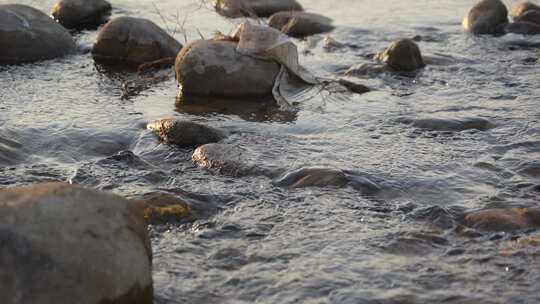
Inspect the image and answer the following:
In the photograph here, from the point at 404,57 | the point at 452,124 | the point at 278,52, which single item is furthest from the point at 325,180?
the point at 404,57

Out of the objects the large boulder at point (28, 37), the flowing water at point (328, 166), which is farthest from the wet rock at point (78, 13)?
the large boulder at point (28, 37)

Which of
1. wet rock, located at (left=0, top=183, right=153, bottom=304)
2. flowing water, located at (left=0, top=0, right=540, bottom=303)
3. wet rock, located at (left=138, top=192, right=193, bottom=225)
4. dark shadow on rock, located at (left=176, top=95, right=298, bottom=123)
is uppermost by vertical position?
wet rock, located at (left=0, top=183, right=153, bottom=304)

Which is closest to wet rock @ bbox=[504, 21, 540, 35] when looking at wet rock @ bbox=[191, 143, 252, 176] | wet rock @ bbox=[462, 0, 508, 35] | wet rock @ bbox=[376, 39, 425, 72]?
wet rock @ bbox=[462, 0, 508, 35]

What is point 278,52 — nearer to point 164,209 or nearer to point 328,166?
point 328,166

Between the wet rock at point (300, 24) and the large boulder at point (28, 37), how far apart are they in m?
2.83

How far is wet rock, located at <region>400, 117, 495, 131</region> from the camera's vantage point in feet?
22.9

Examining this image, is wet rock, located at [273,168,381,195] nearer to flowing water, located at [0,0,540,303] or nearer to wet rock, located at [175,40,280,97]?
flowing water, located at [0,0,540,303]

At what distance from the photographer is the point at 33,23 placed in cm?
956

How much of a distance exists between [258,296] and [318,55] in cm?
602

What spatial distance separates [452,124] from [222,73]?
221 cm

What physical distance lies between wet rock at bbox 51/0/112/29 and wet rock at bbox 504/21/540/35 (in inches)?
210

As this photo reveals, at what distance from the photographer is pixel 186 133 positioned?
6578 millimetres

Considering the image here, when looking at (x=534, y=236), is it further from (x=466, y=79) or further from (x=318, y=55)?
(x=318, y=55)

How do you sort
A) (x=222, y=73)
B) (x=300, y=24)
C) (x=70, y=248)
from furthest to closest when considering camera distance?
(x=300, y=24), (x=222, y=73), (x=70, y=248)
